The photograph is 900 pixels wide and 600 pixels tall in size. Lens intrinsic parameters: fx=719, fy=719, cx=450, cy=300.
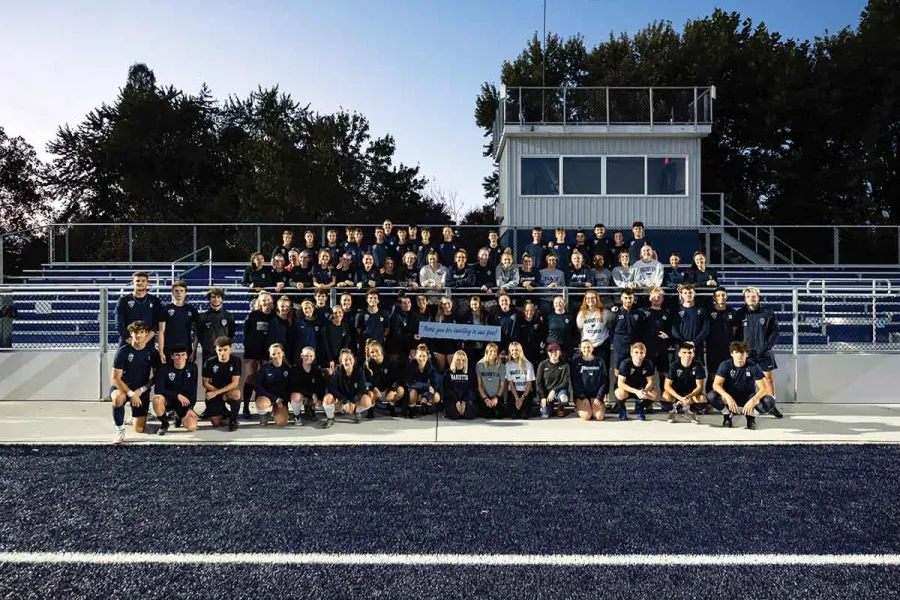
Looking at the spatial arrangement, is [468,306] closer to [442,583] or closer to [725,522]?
[725,522]

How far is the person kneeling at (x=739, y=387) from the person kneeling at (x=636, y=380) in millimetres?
817

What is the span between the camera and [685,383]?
952cm

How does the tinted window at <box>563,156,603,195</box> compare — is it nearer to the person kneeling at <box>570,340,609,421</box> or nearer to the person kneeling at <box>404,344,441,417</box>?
the person kneeling at <box>570,340,609,421</box>

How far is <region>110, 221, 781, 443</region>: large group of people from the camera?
906 centimetres

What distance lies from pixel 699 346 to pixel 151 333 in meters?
7.30

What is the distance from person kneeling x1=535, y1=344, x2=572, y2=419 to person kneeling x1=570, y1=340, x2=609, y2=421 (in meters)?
0.16

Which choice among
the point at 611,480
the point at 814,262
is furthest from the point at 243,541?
the point at 814,262

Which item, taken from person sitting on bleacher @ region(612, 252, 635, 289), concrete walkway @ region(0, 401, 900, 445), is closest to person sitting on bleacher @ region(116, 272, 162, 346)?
concrete walkway @ region(0, 401, 900, 445)

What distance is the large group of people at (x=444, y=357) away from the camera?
9.06 m

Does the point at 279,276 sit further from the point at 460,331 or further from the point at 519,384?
the point at 519,384

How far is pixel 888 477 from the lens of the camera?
658 cm

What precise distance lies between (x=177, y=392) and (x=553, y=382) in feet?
16.0

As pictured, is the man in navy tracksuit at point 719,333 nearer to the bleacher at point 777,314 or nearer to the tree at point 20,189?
the bleacher at point 777,314

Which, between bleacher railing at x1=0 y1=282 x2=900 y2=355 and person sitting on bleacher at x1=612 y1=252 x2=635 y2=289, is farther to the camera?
person sitting on bleacher at x1=612 y1=252 x2=635 y2=289
